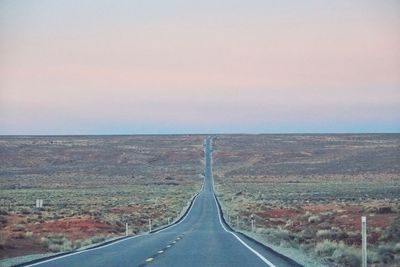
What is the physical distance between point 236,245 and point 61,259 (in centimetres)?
752

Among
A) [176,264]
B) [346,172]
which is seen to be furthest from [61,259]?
[346,172]

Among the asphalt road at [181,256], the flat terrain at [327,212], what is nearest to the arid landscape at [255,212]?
the flat terrain at [327,212]

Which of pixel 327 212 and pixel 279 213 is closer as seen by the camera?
pixel 327 212

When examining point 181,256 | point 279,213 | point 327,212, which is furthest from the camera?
point 279,213

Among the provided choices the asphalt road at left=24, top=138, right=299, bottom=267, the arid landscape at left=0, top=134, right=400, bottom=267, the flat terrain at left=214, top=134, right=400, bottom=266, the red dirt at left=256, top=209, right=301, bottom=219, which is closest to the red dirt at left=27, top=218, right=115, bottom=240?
the arid landscape at left=0, top=134, right=400, bottom=267

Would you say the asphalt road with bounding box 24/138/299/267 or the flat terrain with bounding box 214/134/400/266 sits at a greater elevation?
the asphalt road with bounding box 24/138/299/267

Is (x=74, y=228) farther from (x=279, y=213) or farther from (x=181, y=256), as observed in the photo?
(x=181, y=256)

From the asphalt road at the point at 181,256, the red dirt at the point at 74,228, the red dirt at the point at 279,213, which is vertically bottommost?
the red dirt at the point at 279,213

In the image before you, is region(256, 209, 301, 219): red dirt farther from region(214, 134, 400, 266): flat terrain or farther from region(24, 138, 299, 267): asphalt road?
region(24, 138, 299, 267): asphalt road

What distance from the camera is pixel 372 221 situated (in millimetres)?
38406

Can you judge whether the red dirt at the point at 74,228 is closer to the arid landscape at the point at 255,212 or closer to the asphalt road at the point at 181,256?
the arid landscape at the point at 255,212

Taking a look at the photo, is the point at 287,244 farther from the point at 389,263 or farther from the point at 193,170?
the point at 193,170

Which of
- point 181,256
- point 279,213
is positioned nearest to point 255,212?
point 279,213

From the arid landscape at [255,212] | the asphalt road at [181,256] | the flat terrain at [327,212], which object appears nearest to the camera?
the asphalt road at [181,256]
